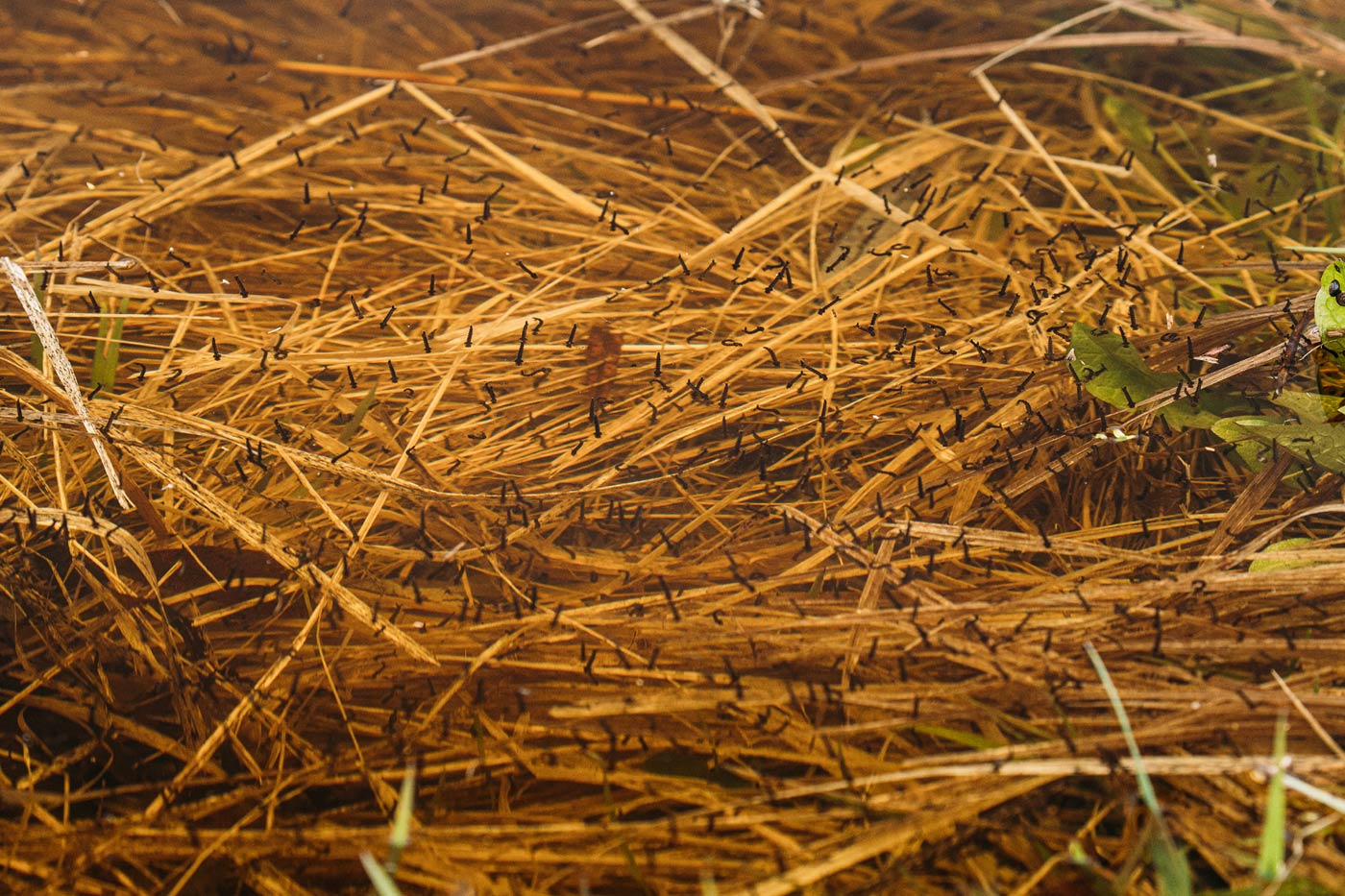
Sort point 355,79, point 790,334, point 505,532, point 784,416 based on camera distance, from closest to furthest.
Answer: point 505,532
point 784,416
point 790,334
point 355,79

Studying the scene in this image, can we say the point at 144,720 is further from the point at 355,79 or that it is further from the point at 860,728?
the point at 355,79

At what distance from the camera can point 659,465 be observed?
1.35 metres

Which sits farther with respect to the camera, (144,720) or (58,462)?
(58,462)

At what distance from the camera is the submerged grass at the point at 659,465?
→ 0.98 metres

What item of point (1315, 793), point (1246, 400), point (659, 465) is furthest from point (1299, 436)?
point (659, 465)

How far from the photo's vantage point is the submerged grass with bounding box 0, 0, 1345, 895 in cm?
98

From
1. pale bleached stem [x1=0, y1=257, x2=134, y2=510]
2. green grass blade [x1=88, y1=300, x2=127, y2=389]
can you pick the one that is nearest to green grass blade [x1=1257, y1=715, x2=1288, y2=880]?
pale bleached stem [x1=0, y1=257, x2=134, y2=510]

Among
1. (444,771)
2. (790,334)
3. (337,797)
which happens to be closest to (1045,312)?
(790,334)

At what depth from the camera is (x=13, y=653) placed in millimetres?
1143

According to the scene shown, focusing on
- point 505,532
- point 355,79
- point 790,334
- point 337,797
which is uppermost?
point 355,79

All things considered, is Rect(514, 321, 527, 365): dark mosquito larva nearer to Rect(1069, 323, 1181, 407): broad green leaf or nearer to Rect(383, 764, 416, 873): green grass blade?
Rect(383, 764, 416, 873): green grass blade

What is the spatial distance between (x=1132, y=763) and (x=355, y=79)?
198 cm

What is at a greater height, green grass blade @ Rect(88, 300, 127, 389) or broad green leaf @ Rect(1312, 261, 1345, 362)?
broad green leaf @ Rect(1312, 261, 1345, 362)

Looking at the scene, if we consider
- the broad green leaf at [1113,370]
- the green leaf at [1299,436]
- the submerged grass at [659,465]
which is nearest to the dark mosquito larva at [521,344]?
the submerged grass at [659,465]
